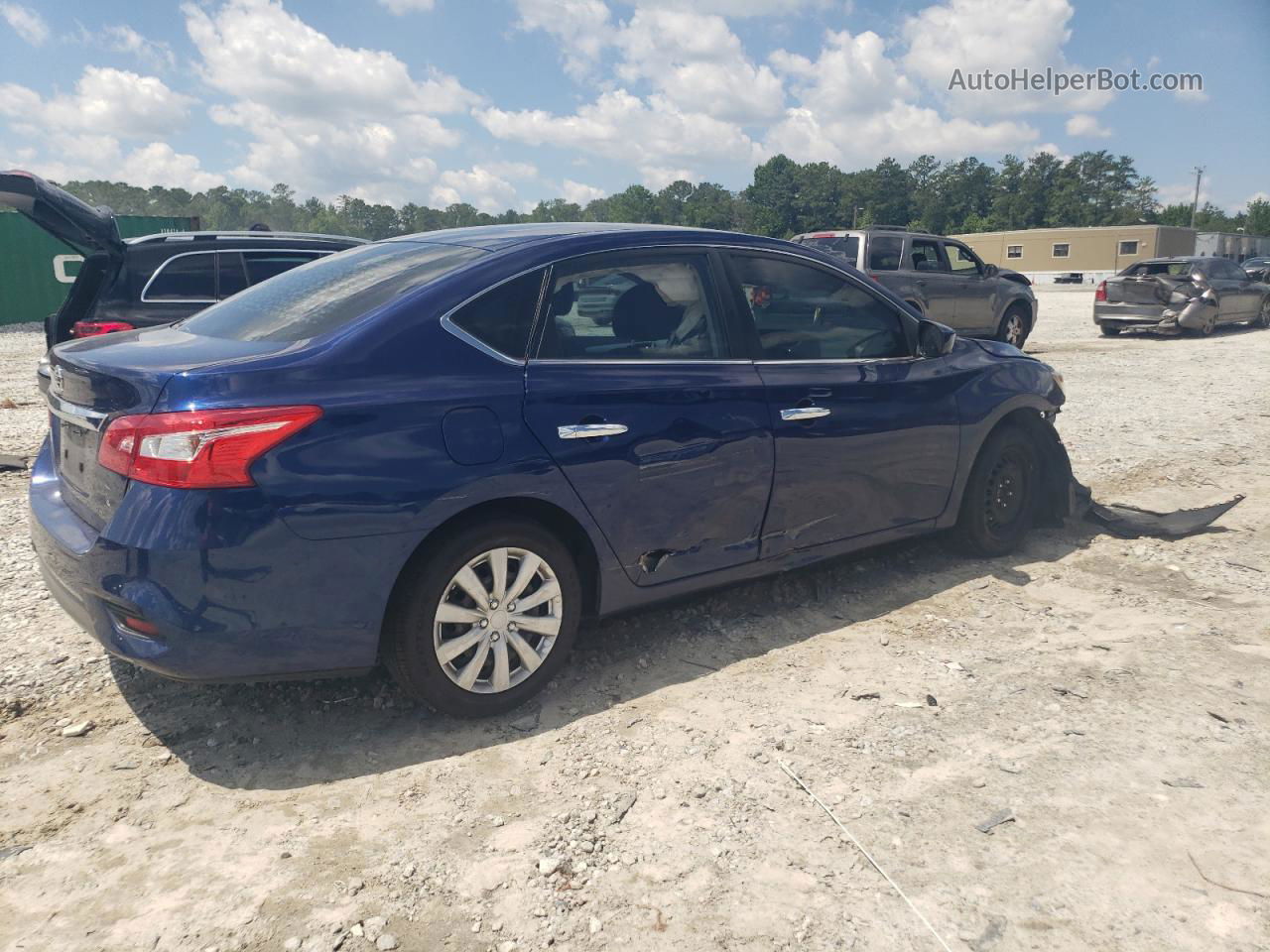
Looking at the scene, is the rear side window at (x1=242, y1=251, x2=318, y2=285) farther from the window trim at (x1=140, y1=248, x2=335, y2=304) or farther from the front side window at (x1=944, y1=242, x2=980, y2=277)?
the front side window at (x1=944, y1=242, x2=980, y2=277)

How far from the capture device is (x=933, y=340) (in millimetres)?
4570

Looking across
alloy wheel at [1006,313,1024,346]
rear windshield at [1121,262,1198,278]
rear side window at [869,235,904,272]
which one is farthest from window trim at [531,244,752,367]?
rear windshield at [1121,262,1198,278]

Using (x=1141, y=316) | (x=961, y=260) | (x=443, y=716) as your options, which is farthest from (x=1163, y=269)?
(x=443, y=716)

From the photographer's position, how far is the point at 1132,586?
4836mm

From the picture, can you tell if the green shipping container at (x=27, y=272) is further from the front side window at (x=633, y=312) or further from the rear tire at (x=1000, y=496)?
the rear tire at (x=1000, y=496)

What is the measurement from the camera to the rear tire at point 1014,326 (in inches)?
609

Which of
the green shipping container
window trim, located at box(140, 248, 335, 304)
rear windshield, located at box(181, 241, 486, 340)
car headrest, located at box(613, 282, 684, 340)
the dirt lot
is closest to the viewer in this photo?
the dirt lot

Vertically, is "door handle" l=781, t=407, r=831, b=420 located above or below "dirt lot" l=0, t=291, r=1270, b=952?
above

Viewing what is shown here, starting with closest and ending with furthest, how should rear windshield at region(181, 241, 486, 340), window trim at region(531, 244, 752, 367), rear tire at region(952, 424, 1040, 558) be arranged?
1. rear windshield at region(181, 241, 486, 340)
2. window trim at region(531, 244, 752, 367)
3. rear tire at region(952, 424, 1040, 558)

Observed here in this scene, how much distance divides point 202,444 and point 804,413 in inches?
93.9

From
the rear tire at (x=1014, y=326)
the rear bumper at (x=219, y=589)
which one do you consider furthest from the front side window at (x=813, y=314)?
the rear tire at (x=1014, y=326)

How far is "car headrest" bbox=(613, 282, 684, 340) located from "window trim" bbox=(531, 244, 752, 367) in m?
0.12

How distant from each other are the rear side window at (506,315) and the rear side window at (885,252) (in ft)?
36.7

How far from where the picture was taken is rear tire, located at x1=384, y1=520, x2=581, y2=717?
10.2ft
